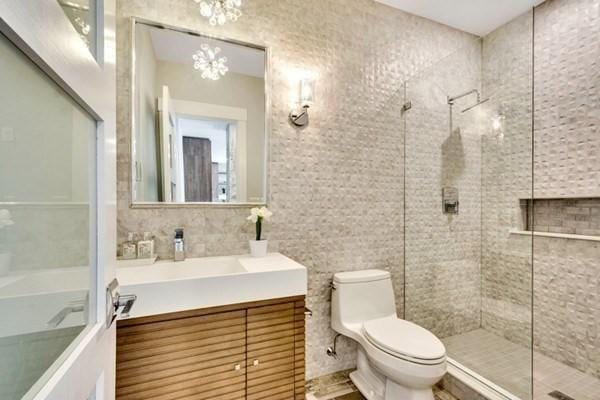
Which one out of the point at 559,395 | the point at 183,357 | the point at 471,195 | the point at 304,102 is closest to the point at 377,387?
the point at 559,395

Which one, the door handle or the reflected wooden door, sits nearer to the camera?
the door handle

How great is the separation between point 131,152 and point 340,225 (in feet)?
4.48

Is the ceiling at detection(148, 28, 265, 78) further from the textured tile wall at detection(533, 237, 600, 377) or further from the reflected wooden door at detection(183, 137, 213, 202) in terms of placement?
the textured tile wall at detection(533, 237, 600, 377)

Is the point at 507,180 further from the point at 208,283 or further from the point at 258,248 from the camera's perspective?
the point at 208,283

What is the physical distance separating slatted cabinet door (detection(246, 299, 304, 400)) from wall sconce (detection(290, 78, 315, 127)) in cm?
113

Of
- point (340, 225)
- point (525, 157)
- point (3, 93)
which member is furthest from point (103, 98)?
point (525, 157)

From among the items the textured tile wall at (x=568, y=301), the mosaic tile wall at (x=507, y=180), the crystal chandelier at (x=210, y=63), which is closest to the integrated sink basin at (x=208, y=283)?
the crystal chandelier at (x=210, y=63)

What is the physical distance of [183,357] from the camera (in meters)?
1.19

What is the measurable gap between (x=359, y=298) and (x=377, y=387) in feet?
1.70

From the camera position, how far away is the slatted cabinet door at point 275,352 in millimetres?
1317

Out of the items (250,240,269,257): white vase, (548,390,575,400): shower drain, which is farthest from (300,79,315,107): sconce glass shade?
(548,390,575,400): shower drain

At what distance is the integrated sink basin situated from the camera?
1.13 metres

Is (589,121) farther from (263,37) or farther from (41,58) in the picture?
(41,58)

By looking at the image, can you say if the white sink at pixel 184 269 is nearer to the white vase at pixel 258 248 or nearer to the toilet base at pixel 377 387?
the white vase at pixel 258 248
